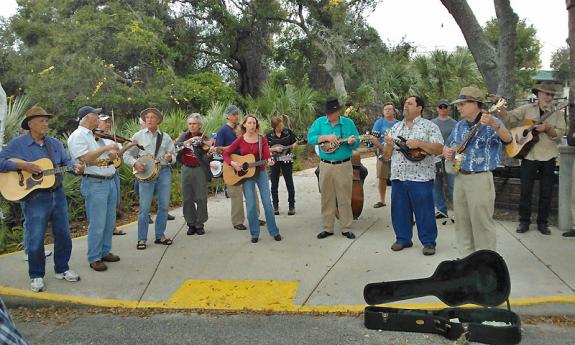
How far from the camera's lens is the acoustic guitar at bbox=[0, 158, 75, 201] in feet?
17.5

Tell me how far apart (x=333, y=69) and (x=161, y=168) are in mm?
14518

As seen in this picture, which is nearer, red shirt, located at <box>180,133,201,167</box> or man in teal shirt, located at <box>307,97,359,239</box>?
man in teal shirt, located at <box>307,97,359,239</box>

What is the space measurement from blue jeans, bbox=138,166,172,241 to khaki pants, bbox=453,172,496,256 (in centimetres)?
371

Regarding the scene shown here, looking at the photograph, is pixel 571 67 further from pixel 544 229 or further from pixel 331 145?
pixel 331 145

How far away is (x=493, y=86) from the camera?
8656mm

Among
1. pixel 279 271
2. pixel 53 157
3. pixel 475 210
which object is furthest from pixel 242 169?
pixel 475 210

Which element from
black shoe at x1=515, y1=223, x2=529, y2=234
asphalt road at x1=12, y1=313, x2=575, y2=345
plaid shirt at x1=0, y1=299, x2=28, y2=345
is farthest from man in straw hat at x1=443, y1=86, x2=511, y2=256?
plaid shirt at x1=0, y1=299, x2=28, y2=345

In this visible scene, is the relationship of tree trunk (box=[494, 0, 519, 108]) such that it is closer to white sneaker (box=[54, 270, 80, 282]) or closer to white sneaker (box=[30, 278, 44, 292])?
white sneaker (box=[54, 270, 80, 282])

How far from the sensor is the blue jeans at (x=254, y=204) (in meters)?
6.98

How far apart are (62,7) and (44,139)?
1519 centimetres

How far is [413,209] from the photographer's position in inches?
250

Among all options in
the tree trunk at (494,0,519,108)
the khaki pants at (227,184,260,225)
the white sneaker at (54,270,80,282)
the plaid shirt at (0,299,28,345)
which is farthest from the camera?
the tree trunk at (494,0,519,108)

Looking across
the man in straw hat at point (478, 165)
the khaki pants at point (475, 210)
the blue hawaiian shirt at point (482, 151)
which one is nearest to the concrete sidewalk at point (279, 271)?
the khaki pants at point (475, 210)

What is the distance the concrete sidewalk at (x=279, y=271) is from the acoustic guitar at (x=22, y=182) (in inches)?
40.9
